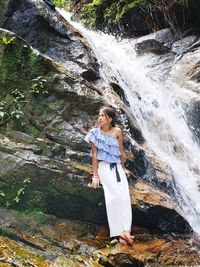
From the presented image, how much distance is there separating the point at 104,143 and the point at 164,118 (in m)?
4.92

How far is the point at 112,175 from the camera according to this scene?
567 centimetres

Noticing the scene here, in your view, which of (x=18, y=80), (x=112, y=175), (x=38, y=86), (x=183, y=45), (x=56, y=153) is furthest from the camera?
(x=183, y=45)

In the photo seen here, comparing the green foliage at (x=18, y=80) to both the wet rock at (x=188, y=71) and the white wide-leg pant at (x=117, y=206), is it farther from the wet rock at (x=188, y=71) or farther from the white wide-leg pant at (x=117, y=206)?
the wet rock at (x=188, y=71)

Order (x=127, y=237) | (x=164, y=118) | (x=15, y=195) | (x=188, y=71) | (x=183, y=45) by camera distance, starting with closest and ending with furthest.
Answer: (x=127, y=237), (x=15, y=195), (x=164, y=118), (x=188, y=71), (x=183, y=45)

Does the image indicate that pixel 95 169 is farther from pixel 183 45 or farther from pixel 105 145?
pixel 183 45

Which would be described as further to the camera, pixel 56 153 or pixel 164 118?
pixel 164 118

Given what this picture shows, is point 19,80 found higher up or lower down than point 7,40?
lower down

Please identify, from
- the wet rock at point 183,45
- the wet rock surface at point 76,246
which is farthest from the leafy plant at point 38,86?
the wet rock at point 183,45

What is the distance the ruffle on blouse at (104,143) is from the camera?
5.70 meters

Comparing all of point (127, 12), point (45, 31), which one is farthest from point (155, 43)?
point (45, 31)

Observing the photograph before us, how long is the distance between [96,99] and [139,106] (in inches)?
109

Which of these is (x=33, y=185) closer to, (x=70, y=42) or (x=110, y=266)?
(x=110, y=266)

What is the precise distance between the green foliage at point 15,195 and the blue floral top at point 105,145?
1366 mm

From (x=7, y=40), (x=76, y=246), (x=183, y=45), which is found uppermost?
(x=183, y=45)
